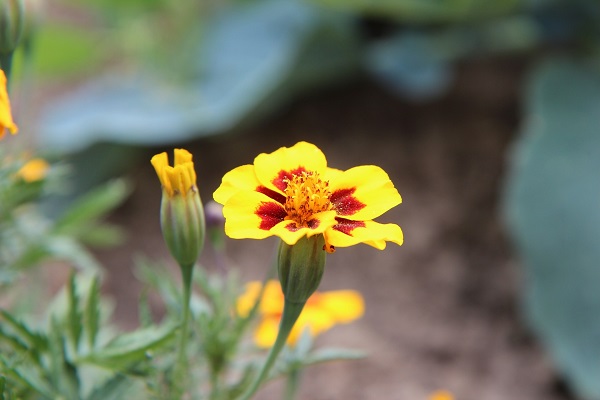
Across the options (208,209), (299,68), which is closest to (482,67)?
(299,68)

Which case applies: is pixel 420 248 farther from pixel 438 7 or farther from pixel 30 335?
pixel 30 335

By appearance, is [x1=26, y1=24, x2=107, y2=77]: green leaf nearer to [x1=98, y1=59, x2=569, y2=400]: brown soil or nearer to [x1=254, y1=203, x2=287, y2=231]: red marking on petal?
[x1=98, y1=59, x2=569, y2=400]: brown soil

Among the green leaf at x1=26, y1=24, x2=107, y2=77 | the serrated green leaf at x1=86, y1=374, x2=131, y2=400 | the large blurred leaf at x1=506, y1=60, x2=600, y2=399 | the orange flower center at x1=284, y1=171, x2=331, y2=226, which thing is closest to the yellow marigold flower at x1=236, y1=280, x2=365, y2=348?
the serrated green leaf at x1=86, y1=374, x2=131, y2=400

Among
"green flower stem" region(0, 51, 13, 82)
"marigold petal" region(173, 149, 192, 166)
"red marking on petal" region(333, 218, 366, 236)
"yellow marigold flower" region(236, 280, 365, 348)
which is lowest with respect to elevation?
"red marking on petal" region(333, 218, 366, 236)

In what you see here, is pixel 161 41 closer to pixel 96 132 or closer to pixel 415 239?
pixel 96 132

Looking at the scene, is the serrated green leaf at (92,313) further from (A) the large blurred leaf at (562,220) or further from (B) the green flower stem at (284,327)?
(A) the large blurred leaf at (562,220)

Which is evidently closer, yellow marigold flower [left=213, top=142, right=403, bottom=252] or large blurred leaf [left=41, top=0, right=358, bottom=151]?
yellow marigold flower [left=213, top=142, right=403, bottom=252]

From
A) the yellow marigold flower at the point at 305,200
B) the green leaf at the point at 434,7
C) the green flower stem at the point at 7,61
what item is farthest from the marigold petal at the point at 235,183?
the green leaf at the point at 434,7
